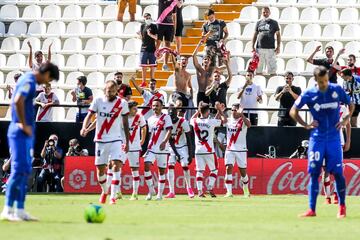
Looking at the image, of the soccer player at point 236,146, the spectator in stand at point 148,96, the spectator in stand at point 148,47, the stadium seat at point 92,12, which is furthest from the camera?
the stadium seat at point 92,12

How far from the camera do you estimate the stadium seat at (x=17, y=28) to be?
127 ft

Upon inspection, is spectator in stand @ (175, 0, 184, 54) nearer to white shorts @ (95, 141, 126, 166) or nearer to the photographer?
the photographer

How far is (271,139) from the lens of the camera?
101ft

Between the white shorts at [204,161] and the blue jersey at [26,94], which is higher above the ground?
the blue jersey at [26,94]

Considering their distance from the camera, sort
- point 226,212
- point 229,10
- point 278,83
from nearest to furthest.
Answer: point 226,212 → point 278,83 → point 229,10

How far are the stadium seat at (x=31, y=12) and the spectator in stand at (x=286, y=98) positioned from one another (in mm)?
11245

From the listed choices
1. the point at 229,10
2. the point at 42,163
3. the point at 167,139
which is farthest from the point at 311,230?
the point at 229,10

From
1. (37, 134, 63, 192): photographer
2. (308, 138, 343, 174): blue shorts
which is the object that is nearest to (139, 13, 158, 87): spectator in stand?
(37, 134, 63, 192): photographer

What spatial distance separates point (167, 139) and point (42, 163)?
16.2 ft

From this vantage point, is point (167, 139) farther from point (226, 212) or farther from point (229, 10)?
point (229, 10)

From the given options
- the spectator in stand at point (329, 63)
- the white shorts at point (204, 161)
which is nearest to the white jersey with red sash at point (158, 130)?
the white shorts at point (204, 161)

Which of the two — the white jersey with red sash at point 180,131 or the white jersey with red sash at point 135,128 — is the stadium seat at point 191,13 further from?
the white jersey with red sash at point 135,128

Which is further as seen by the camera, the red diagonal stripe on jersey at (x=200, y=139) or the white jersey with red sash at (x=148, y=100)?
the white jersey with red sash at (x=148, y=100)

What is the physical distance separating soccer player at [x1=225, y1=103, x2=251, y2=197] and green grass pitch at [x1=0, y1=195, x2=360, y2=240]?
5.32 m
